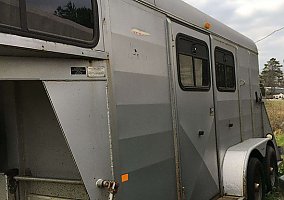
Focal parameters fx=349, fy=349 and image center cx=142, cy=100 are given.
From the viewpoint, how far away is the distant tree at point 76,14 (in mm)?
2158

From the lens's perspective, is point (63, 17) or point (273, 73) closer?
point (63, 17)

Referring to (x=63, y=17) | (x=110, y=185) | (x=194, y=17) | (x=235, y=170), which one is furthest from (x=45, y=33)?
(x=235, y=170)

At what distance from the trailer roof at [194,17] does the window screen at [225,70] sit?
0.86ft

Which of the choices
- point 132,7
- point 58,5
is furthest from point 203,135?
point 58,5

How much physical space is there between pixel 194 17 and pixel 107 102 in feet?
6.39

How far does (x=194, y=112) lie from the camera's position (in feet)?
12.0

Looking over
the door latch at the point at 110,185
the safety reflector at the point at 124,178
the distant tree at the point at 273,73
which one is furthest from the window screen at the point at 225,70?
the distant tree at the point at 273,73

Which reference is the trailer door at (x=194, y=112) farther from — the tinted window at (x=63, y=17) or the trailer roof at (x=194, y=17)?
the tinted window at (x=63, y=17)

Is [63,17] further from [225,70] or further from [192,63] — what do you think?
[225,70]

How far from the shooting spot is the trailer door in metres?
3.37

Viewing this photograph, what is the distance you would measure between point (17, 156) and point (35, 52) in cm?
117

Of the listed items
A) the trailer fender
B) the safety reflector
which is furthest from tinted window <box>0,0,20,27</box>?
the trailer fender

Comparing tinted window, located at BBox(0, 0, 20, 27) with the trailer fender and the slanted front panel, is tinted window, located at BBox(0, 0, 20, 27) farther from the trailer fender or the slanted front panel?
the trailer fender

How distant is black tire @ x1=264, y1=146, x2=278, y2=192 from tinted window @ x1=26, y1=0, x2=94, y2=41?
417 cm
